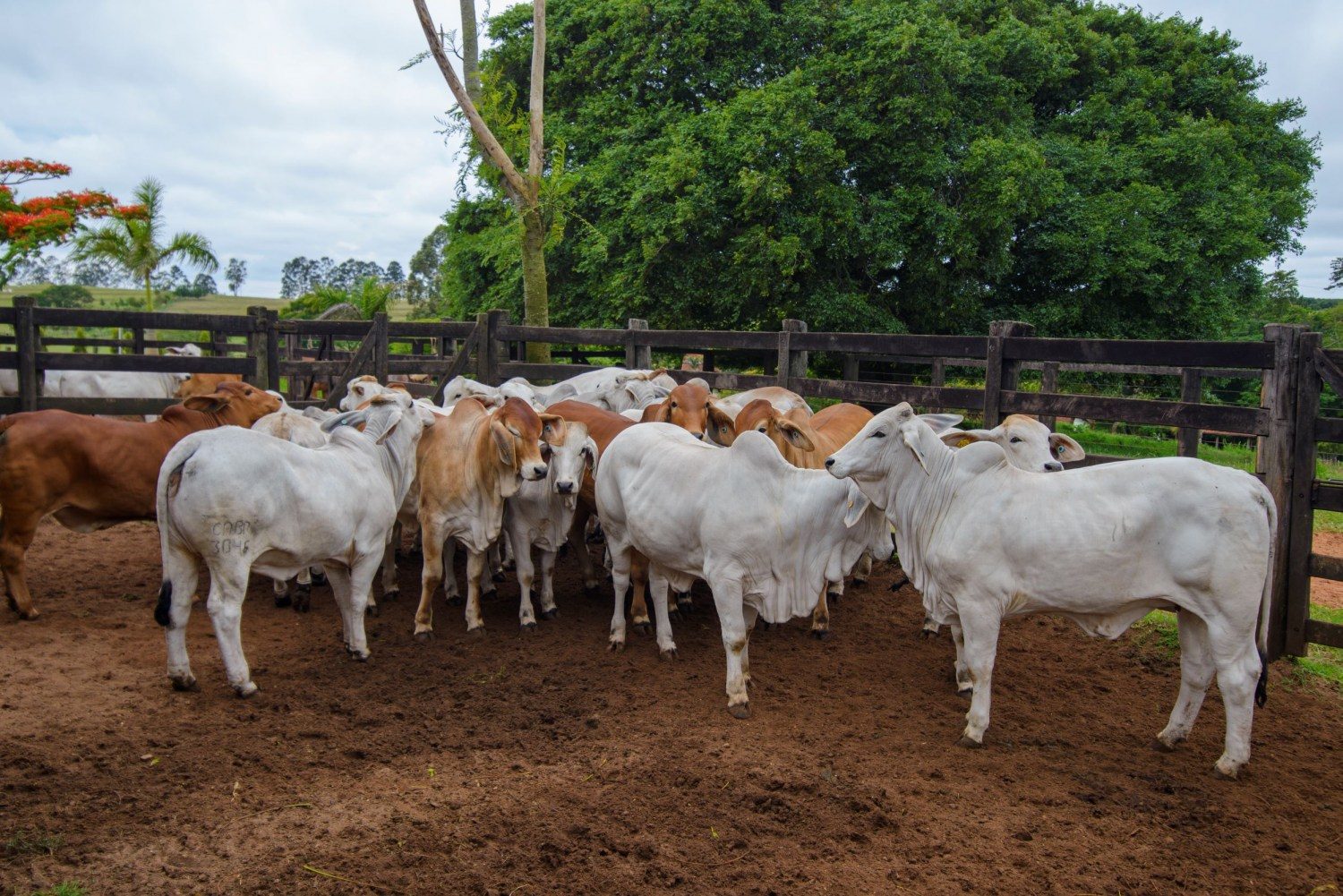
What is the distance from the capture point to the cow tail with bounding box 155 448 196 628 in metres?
5.50

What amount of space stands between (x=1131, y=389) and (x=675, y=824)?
18867 mm

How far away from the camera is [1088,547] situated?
4984 millimetres

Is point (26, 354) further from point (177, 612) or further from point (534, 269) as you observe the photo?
point (534, 269)

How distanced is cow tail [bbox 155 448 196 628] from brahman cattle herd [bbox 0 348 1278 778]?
1 centimetres

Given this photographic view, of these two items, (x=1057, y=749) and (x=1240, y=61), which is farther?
(x=1240, y=61)

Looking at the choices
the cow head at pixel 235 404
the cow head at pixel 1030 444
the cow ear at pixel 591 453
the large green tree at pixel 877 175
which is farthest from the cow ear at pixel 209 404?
the large green tree at pixel 877 175

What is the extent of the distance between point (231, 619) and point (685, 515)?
8.68ft

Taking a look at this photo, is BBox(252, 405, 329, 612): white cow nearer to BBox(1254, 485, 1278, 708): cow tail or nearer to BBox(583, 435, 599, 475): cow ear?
BBox(583, 435, 599, 475): cow ear

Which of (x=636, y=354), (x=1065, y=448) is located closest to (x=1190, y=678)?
(x=1065, y=448)

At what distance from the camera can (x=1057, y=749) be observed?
5129 millimetres

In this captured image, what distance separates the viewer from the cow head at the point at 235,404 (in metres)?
8.10

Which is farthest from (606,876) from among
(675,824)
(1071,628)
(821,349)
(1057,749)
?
(821,349)

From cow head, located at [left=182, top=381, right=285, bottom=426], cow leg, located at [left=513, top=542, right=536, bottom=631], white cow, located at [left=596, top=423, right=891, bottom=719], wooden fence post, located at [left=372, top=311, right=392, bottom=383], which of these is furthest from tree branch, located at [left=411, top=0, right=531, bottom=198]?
white cow, located at [left=596, top=423, right=891, bottom=719]

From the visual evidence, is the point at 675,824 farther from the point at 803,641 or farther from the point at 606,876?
the point at 803,641
